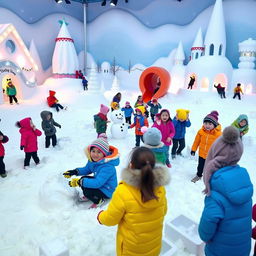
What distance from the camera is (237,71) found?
1283 cm

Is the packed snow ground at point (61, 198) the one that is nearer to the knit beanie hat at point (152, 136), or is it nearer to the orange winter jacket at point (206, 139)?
the orange winter jacket at point (206, 139)

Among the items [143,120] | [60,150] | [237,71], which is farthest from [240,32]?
[60,150]

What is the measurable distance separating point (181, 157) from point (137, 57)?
12.8 m

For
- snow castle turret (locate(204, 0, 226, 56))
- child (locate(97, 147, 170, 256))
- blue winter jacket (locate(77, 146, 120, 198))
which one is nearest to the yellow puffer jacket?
child (locate(97, 147, 170, 256))

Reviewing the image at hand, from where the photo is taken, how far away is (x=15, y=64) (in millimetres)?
10195

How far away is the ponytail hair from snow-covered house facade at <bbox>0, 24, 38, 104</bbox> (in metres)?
9.61

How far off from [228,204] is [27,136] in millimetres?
3801

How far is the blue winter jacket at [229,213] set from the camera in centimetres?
152

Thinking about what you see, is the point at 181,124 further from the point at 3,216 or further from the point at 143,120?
the point at 3,216

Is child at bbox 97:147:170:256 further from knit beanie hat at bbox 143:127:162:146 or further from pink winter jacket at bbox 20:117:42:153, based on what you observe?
pink winter jacket at bbox 20:117:42:153

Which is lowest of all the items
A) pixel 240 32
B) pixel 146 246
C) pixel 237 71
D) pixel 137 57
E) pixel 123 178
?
pixel 146 246

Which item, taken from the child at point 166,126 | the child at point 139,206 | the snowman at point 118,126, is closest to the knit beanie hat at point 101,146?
the child at point 139,206

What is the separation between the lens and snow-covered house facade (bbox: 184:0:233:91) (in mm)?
12430

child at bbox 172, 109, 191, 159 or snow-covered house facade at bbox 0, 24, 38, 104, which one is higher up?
snow-covered house facade at bbox 0, 24, 38, 104
